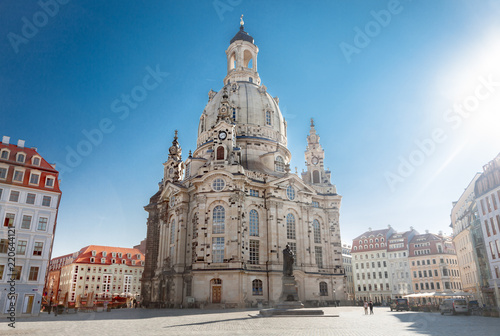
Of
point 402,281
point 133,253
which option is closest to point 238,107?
point 133,253

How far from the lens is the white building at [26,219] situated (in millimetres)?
36188

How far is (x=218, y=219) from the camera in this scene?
171 feet

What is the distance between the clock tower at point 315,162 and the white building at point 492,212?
26505 millimetres

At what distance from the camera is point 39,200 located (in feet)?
132

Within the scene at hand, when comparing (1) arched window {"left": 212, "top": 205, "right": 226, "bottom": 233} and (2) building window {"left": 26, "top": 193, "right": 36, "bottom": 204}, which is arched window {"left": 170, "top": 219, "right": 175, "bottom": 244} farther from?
(2) building window {"left": 26, "top": 193, "right": 36, "bottom": 204}

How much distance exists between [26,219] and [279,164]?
38492 millimetres

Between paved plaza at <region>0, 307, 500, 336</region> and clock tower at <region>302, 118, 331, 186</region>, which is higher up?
clock tower at <region>302, 118, 331, 186</region>

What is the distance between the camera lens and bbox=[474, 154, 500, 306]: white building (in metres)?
42.6

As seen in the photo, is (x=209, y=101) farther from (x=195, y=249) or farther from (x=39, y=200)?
(x=39, y=200)

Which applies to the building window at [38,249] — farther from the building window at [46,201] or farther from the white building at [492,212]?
the white building at [492,212]

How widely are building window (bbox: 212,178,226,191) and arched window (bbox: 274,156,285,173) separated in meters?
13.0

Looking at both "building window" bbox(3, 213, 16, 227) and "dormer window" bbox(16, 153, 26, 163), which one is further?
"dormer window" bbox(16, 153, 26, 163)

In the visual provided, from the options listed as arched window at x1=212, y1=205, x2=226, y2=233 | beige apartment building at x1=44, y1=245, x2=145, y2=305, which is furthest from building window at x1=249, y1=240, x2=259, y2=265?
beige apartment building at x1=44, y1=245, x2=145, y2=305

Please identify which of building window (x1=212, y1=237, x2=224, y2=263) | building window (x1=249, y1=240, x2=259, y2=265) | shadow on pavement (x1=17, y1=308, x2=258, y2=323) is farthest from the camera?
building window (x1=249, y1=240, x2=259, y2=265)
